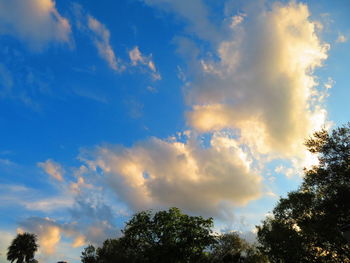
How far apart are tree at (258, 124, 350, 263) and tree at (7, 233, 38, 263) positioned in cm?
5879

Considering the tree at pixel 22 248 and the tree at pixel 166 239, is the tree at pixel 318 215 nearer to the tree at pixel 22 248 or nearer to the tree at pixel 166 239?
the tree at pixel 166 239

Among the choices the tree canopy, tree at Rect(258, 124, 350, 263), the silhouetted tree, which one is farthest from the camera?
the silhouetted tree

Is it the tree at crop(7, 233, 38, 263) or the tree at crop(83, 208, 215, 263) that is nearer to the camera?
the tree at crop(83, 208, 215, 263)

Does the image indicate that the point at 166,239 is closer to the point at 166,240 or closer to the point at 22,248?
the point at 166,240

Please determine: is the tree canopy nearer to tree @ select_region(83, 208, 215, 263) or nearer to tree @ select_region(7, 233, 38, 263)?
tree @ select_region(83, 208, 215, 263)

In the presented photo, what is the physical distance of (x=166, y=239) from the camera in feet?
161

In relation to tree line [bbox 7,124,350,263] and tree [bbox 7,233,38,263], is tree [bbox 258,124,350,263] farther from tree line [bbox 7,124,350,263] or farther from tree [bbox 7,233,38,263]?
tree [bbox 7,233,38,263]

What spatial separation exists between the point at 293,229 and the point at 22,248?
65.7 meters

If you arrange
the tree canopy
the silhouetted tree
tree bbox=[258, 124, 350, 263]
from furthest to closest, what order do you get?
1. the silhouetted tree
2. the tree canopy
3. tree bbox=[258, 124, 350, 263]

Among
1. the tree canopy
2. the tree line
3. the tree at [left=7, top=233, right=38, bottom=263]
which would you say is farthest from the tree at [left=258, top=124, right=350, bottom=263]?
the tree at [left=7, top=233, right=38, bottom=263]

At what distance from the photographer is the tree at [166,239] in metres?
47.4

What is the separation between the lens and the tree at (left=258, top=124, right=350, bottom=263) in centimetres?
2889

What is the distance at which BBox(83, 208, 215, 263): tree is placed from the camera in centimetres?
4735

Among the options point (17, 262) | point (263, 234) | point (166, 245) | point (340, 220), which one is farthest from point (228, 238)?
point (17, 262)
